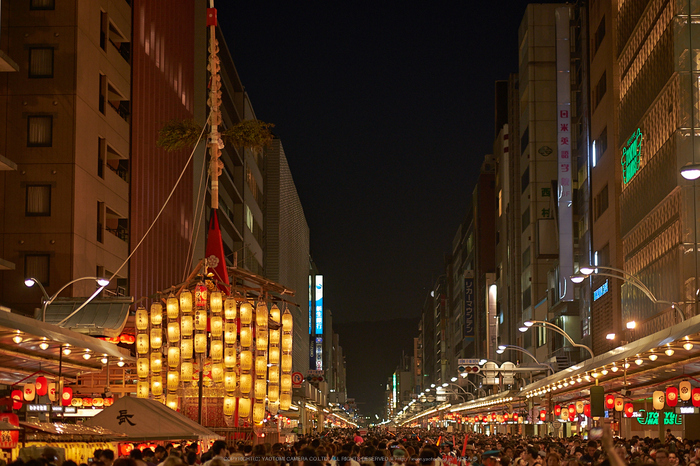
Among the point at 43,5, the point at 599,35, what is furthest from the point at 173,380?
the point at 599,35

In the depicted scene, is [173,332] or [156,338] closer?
[173,332]

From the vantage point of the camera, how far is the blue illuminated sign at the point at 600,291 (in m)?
53.6

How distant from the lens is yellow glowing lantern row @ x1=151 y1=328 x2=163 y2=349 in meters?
28.6

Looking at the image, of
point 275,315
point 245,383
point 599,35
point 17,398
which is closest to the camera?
point 17,398

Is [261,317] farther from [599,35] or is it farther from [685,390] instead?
[599,35]

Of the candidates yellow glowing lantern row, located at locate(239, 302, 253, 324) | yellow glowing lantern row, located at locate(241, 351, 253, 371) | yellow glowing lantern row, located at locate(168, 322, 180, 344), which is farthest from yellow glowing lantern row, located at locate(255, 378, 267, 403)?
yellow glowing lantern row, located at locate(168, 322, 180, 344)

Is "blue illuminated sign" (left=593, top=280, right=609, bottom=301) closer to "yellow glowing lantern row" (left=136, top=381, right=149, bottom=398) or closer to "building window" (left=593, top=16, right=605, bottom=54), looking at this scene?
"building window" (left=593, top=16, right=605, bottom=54)

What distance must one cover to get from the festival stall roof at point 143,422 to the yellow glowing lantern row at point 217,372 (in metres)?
7.06

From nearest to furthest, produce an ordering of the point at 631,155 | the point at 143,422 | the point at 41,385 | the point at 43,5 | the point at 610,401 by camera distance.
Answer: the point at 143,422
the point at 41,385
the point at 610,401
the point at 43,5
the point at 631,155

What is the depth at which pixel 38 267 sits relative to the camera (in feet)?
125

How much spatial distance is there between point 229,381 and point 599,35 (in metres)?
37.0

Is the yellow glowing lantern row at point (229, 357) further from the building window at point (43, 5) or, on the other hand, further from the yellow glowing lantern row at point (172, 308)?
the building window at point (43, 5)

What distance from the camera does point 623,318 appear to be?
48.6 metres

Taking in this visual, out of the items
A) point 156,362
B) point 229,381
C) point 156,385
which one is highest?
point 156,362
